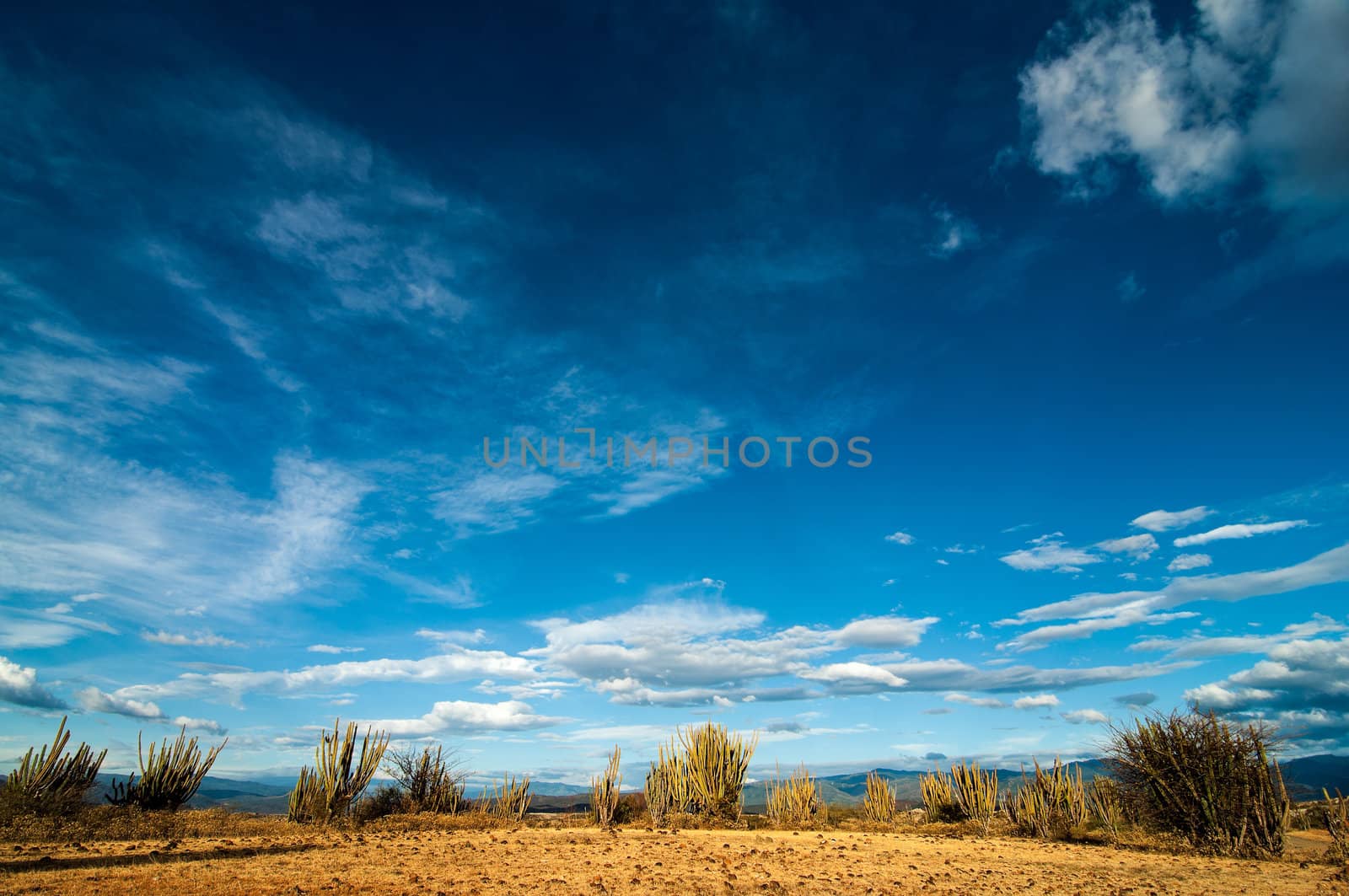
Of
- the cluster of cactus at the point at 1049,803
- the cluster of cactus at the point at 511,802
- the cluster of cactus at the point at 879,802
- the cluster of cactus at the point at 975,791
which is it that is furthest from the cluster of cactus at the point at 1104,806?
the cluster of cactus at the point at 511,802

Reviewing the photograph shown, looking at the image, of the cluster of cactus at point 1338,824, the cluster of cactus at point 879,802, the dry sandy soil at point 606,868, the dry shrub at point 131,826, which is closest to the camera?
the dry sandy soil at point 606,868

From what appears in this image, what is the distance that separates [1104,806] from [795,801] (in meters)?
10.8

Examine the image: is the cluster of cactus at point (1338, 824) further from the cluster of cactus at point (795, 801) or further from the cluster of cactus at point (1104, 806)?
the cluster of cactus at point (795, 801)

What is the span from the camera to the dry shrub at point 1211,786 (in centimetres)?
1521

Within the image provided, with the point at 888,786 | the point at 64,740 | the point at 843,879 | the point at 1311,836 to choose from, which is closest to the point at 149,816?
the point at 64,740

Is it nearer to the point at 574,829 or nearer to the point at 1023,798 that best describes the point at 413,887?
the point at 574,829

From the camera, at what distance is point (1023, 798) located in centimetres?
2352

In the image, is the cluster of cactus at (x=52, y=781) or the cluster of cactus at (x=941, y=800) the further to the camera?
the cluster of cactus at (x=941, y=800)

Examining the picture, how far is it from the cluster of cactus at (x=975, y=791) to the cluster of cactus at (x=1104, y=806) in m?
3.22

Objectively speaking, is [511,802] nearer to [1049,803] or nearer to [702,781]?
[702,781]

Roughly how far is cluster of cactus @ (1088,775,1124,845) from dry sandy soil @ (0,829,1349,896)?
673 centimetres

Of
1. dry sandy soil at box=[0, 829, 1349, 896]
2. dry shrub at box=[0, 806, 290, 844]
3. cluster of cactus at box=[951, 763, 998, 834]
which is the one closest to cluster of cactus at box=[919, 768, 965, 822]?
cluster of cactus at box=[951, 763, 998, 834]

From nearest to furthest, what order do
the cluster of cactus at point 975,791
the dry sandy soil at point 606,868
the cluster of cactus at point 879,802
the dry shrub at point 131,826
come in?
the dry sandy soil at point 606,868, the dry shrub at point 131,826, the cluster of cactus at point 975,791, the cluster of cactus at point 879,802

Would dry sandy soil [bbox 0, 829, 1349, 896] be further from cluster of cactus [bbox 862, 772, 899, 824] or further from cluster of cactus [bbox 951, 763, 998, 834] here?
cluster of cactus [bbox 862, 772, 899, 824]
